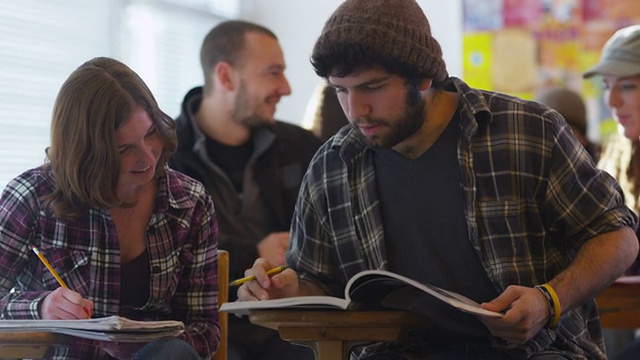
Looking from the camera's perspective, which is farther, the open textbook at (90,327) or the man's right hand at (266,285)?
the man's right hand at (266,285)

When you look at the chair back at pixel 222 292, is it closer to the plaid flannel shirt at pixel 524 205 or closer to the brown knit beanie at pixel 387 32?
the plaid flannel shirt at pixel 524 205

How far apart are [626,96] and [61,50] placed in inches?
81.3

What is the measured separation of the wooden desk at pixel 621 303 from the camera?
2.28 meters

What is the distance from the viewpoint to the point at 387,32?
177cm

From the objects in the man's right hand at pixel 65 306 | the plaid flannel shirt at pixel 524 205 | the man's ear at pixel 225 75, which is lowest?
the man's right hand at pixel 65 306

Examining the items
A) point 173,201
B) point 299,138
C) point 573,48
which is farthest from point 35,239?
point 573,48

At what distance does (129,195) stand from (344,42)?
54cm

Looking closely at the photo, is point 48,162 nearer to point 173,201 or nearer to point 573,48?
point 173,201

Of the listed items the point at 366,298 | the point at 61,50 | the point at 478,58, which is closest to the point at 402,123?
the point at 366,298

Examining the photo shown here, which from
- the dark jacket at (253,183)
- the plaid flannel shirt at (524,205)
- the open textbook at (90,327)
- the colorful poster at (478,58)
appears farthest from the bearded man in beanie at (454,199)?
the colorful poster at (478,58)

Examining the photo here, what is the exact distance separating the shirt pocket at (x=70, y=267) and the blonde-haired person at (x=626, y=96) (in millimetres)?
1866

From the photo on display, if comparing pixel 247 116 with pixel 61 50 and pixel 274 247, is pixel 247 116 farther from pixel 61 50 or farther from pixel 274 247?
pixel 61 50

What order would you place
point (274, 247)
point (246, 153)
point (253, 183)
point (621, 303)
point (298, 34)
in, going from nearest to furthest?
point (621, 303) → point (274, 247) → point (253, 183) → point (246, 153) → point (298, 34)

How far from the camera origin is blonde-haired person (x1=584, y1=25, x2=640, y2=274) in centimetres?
311
